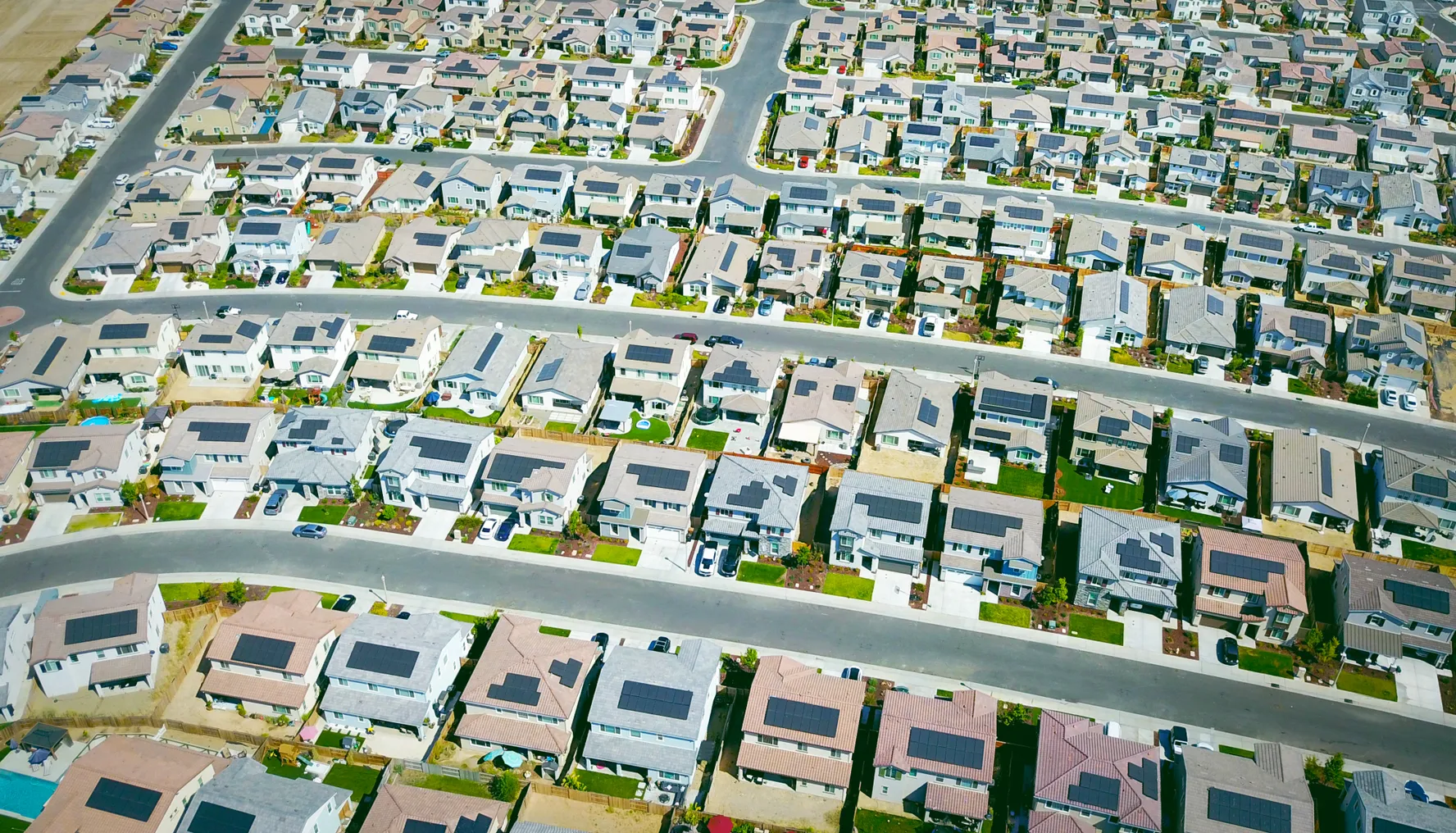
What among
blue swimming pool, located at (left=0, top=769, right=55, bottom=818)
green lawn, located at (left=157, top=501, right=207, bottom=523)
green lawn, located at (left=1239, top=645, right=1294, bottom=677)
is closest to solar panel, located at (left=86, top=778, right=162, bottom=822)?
blue swimming pool, located at (left=0, top=769, right=55, bottom=818)

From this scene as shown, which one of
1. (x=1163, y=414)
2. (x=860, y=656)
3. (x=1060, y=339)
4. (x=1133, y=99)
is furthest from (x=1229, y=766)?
(x=1133, y=99)

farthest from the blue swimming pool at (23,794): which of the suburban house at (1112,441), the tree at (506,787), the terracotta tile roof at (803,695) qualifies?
the suburban house at (1112,441)

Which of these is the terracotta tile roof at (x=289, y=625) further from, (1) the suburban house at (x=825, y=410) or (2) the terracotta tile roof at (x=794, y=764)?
(1) the suburban house at (x=825, y=410)

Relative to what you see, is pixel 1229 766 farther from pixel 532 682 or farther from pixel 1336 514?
pixel 532 682

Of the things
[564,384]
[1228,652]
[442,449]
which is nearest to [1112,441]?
[1228,652]

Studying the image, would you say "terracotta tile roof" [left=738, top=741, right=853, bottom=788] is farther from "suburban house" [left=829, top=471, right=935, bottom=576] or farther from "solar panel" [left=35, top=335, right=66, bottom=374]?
"solar panel" [left=35, top=335, right=66, bottom=374]

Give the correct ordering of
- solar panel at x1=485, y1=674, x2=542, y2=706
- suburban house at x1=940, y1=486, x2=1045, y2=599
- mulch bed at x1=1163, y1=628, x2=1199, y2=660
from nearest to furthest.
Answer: solar panel at x1=485, y1=674, x2=542, y2=706
mulch bed at x1=1163, y1=628, x2=1199, y2=660
suburban house at x1=940, y1=486, x2=1045, y2=599
